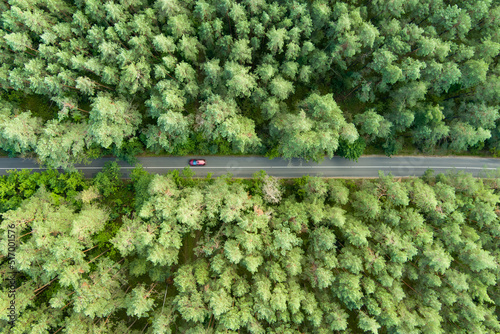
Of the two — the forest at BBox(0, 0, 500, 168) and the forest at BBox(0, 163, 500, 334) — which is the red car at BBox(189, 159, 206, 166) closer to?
the forest at BBox(0, 0, 500, 168)

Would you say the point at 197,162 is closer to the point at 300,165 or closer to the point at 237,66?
the point at 237,66

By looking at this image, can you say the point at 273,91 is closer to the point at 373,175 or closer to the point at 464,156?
the point at 373,175

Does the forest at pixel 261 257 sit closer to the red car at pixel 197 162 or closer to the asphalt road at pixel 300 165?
the asphalt road at pixel 300 165

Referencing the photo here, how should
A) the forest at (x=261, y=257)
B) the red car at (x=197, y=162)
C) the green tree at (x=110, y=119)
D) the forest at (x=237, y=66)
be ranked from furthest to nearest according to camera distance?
1. the red car at (x=197, y=162)
2. the forest at (x=237, y=66)
3. the forest at (x=261, y=257)
4. the green tree at (x=110, y=119)

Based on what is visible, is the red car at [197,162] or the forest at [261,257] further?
the red car at [197,162]

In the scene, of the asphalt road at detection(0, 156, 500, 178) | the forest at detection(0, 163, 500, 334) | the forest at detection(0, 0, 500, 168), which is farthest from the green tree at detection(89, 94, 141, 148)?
the asphalt road at detection(0, 156, 500, 178)

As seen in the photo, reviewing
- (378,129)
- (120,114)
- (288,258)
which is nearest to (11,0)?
(120,114)

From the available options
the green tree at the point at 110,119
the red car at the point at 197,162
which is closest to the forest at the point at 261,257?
the red car at the point at 197,162
